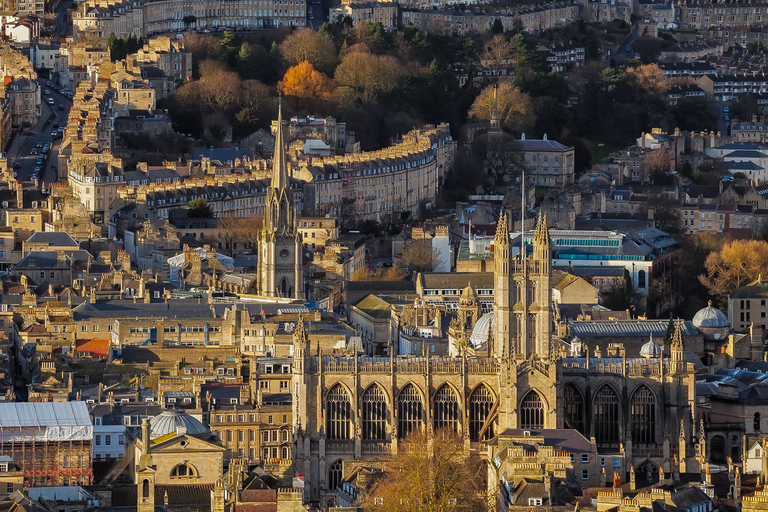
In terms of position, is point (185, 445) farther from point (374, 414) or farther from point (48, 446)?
point (374, 414)

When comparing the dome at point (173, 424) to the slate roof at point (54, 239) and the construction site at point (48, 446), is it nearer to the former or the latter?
the construction site at point (48, 446)

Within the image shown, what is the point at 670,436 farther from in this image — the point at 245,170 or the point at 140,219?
the point at 245,170

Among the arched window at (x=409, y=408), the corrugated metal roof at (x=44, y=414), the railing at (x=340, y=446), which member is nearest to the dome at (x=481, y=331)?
the arched window at (x=409, y=408)

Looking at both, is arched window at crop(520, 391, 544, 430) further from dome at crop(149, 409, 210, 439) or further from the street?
the street

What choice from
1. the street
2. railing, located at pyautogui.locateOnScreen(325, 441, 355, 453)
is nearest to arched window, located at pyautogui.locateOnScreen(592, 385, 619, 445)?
railing, located at pyautogui.locateOnScreen(325, 441, 355, 453)

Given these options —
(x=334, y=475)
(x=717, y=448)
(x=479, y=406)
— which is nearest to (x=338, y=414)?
(x=334, y=475)
